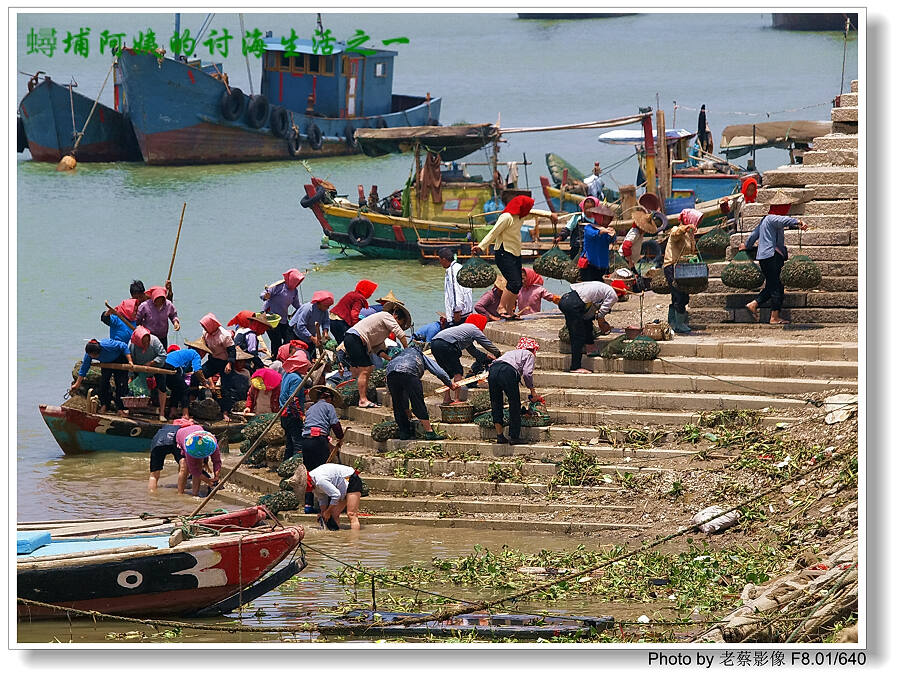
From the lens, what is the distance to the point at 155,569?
12352mm

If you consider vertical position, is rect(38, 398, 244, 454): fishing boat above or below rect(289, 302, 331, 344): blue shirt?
below

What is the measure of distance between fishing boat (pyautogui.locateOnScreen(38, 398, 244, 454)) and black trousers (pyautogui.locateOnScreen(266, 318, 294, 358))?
1.85 metres

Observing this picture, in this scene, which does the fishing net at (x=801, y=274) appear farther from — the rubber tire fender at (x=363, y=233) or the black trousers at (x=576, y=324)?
the rubber tire fender at (x=363, y=233)

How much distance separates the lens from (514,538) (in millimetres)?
14297

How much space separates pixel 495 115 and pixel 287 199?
949 cm

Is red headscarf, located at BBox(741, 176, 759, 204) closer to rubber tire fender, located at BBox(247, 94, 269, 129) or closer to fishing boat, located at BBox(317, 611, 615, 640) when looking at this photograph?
fishing boat, located at BBox(317, 611, 615, 640)

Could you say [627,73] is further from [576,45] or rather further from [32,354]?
[32,354]

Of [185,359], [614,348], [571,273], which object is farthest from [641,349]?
[185,359]

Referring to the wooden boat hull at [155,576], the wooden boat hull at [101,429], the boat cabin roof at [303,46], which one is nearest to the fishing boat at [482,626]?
the wooden boat hull at [155,576]

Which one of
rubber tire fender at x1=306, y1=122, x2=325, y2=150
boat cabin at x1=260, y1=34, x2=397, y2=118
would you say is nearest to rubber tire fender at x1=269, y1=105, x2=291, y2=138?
rubber tire fender at x1=306, y1=122, x2=325, y2=150

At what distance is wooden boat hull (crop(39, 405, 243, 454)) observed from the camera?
1842 cm

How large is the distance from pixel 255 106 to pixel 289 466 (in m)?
34.6

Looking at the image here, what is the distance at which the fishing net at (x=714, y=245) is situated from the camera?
18.4 meters

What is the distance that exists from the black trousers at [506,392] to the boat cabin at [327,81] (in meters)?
34.8
